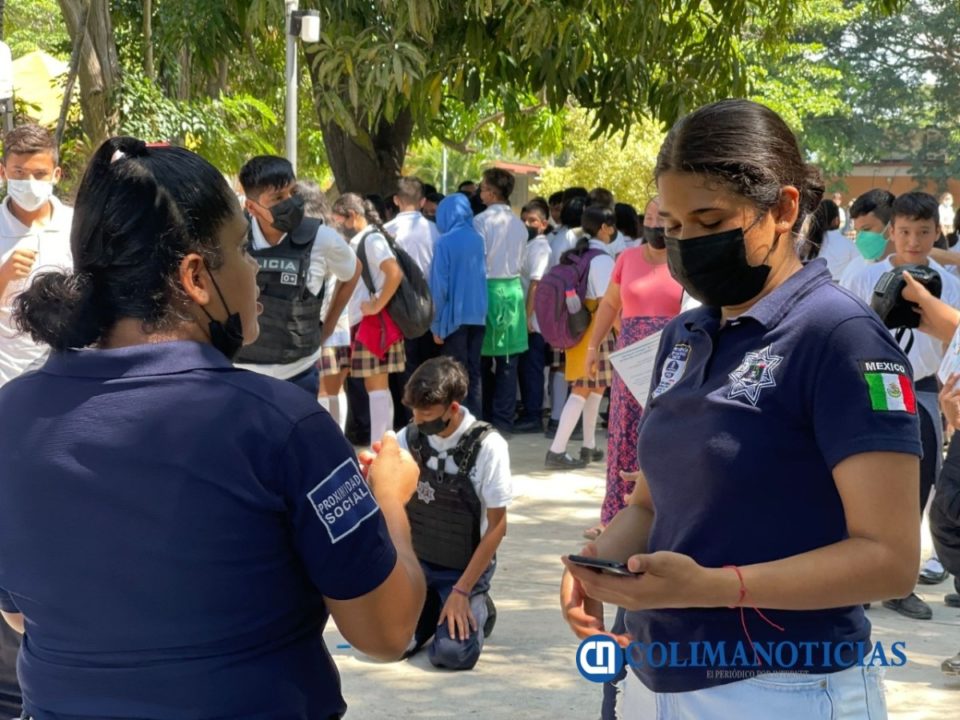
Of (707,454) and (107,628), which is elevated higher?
(707,454)

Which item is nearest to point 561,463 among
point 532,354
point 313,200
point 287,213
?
point 532,354

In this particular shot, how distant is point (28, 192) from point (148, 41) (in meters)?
9.93

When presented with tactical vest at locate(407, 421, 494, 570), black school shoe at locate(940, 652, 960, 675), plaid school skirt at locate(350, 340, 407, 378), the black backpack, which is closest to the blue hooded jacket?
plaid school skirt at locate(350, 340, 407, 378)

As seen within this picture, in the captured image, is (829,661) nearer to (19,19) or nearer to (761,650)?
(761,650)

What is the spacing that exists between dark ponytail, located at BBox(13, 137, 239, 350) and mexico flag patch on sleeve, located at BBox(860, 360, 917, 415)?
98 cm

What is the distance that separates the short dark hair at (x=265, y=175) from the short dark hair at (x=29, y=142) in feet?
3.60

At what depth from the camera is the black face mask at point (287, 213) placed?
6.19 m

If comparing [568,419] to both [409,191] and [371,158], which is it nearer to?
[409,191]

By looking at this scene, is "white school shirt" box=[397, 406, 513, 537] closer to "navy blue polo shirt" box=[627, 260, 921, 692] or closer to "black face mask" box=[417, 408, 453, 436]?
"black face mask" box=[417, 408, 453, 436]

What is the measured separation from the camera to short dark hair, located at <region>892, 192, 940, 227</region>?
5797 mm

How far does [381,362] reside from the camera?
8.89 meters

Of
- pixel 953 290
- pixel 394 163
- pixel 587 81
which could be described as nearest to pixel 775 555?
pixel 953 290

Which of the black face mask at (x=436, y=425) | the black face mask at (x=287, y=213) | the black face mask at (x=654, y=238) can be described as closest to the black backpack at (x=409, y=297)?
the black face mask at (x=287, y=213)

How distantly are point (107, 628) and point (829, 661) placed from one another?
3.55ft
